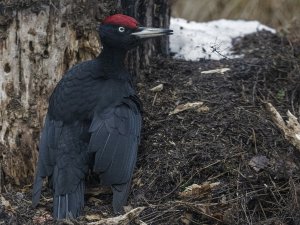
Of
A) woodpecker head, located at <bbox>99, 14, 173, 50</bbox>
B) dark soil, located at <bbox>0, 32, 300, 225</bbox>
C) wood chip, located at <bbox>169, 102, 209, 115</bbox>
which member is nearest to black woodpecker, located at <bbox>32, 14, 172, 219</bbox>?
woodpecker head, located at <bbox>99, 14, 173, 50</bbox>

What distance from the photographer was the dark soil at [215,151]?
5.66 metres

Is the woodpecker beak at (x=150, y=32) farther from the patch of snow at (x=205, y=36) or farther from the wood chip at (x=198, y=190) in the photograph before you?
the wood chip at (x=198, y=190)

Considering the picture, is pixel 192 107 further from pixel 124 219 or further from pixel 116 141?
pixel 124 219

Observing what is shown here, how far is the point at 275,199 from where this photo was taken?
5699mm

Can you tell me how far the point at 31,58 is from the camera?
669cm

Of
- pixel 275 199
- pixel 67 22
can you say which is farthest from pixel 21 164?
pixel 275 199

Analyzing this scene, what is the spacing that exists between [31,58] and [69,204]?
1455 millimetres

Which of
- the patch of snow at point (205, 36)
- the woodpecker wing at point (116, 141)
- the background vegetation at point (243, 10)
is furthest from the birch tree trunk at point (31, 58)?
the background vegetation at point (243, 10)

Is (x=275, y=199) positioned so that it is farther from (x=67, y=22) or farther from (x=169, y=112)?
(x=67, y=22)

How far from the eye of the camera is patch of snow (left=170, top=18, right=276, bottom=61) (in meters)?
7.93

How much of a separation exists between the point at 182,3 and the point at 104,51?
14.4 feet

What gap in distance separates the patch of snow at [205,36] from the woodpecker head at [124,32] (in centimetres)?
111

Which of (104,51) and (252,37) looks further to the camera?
(252,37)

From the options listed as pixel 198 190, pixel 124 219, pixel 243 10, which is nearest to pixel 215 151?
pixel 198 190
